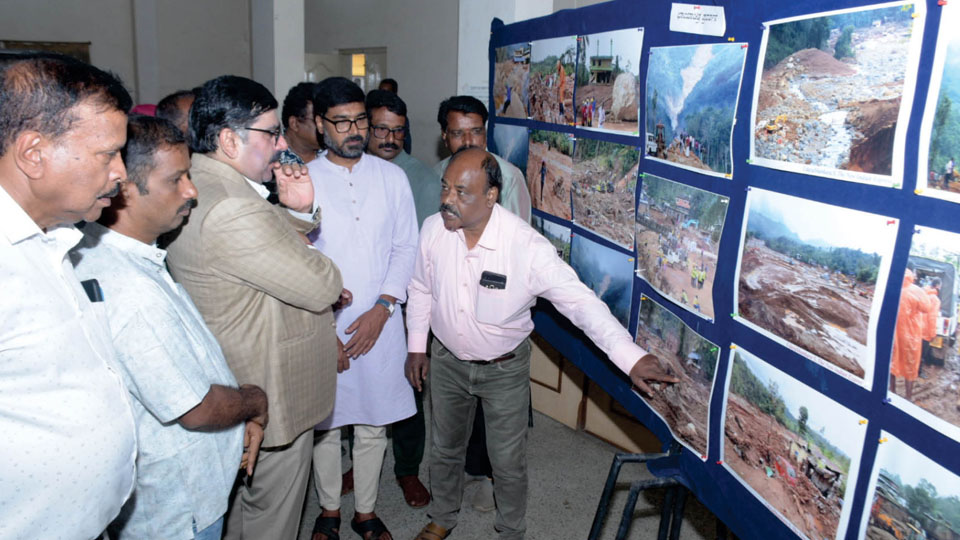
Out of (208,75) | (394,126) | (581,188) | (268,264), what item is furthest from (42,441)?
(208,75)

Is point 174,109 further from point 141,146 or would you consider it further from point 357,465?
point 357,465

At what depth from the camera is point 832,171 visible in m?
1.35

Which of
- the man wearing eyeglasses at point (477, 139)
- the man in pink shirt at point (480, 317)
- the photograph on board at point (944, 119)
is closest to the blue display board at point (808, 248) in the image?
the photograph on board at point (944, 119)

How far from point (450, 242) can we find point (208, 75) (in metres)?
7.14

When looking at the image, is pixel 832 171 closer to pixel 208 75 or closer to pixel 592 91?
pixel 592 91

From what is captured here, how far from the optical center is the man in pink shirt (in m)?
2.34

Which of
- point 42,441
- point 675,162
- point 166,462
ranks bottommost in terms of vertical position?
point 166,462

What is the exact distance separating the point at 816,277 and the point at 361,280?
1715mm

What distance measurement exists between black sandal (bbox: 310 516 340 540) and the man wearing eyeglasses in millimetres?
1563

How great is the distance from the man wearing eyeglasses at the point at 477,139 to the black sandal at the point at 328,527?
156 cm

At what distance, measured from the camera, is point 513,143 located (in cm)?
343

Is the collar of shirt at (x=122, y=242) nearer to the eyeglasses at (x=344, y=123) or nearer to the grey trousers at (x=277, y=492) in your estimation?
the grey trousers at (x=277, y=492)

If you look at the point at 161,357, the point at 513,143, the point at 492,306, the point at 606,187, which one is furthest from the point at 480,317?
the point at 513,143

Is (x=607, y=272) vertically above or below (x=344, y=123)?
below
